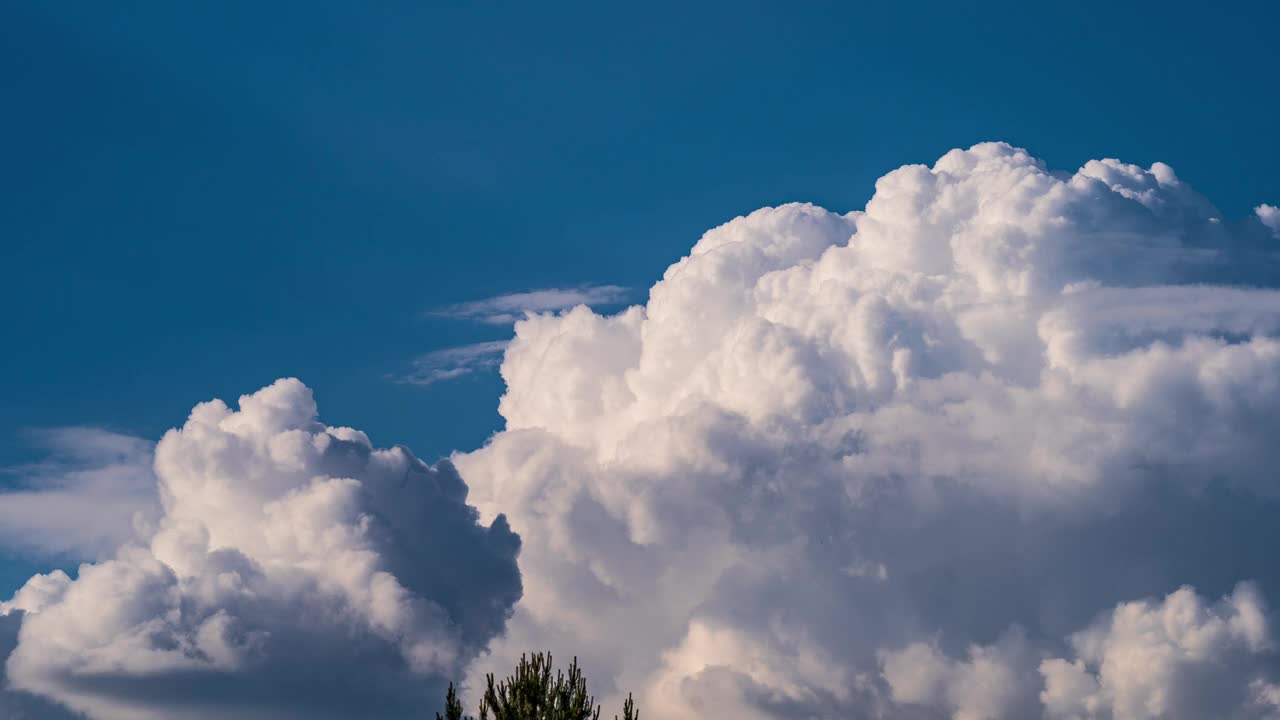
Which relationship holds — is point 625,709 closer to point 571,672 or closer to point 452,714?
point 571,672

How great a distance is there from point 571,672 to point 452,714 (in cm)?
642

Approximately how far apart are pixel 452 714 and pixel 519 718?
369cm

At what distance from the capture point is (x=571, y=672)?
239 feet

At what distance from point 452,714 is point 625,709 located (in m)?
8.88

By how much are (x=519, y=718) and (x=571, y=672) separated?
Result: 349 cm

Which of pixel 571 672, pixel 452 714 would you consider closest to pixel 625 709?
pixel 571 672

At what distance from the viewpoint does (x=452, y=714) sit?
72.6 m

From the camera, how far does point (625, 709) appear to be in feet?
235

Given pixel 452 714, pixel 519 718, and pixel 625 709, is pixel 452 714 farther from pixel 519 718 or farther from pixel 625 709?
pixel 625 709

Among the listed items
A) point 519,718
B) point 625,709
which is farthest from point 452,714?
point 625,709

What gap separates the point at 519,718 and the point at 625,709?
17.5ft
